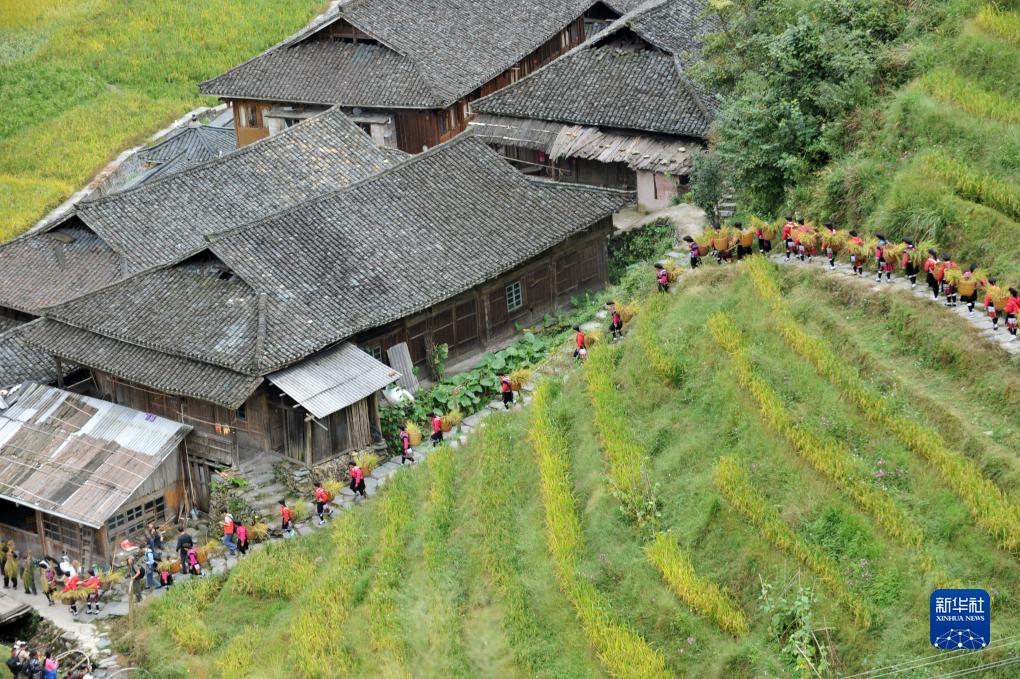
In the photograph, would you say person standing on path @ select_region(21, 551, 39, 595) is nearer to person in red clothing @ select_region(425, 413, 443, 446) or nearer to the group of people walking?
person in red clothing @ select_region(425, 413, 443, 446)

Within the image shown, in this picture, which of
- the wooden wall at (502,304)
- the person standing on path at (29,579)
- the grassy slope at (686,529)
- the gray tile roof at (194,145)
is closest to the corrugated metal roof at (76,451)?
the person standing on path at (29,579)

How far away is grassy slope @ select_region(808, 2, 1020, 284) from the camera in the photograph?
23.1 metres

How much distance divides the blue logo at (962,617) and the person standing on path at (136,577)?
14.2 meters

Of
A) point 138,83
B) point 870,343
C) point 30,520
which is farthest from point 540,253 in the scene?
point 138,83

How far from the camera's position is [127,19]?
5441 cm

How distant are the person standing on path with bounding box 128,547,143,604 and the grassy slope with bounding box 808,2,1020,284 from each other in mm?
14839

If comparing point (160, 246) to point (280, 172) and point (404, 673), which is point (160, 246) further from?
point (404, 673)

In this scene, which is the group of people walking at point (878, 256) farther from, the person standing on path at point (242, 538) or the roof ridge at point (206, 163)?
the roof ridge at point (206, 163)

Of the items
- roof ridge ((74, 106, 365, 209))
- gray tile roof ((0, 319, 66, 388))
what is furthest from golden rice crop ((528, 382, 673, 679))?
roof ridge ((74, 106, 365, 209))

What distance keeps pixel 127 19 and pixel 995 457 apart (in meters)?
45.0

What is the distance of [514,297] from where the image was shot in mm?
31484

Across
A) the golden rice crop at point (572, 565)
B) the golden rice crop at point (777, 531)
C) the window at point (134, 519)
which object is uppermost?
the golden rice crop at point (777, 531)

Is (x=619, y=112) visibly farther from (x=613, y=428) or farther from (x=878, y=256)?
(x=613, y=428)

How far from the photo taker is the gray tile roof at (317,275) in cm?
2662
